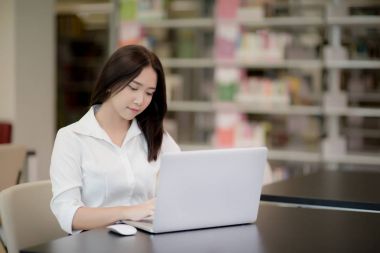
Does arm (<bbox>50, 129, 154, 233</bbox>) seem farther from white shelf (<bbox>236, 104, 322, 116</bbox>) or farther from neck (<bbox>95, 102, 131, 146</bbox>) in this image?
white shelf (<bbox>236, 104, 322, 116</bbox>)

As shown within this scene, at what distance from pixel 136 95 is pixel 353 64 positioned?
11.8 ft


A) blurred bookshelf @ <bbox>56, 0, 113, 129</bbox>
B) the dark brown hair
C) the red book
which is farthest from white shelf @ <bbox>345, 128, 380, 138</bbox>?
blurred bookshelf @ <bbox>56, 0, 113, 129</bbox>

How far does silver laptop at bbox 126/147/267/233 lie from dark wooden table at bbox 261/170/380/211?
589mm

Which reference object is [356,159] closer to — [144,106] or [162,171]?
[144,106]

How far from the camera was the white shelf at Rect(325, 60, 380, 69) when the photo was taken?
217 inches

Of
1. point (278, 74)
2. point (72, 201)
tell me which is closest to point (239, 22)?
point (278, 74)

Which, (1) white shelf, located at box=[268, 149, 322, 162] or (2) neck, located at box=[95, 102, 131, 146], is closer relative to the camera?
(2) neck, located at box=[95, 102, 131, 146]

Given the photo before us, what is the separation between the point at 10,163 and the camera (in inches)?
140

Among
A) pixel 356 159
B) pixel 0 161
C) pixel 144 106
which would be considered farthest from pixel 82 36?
pixel 144 106

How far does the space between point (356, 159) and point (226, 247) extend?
3918 mm

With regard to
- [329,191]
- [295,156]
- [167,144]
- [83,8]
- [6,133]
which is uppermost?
[83,8]

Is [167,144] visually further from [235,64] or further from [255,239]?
[235,64]

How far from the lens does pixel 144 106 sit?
2344mm

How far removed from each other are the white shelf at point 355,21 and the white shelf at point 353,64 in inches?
11.8
